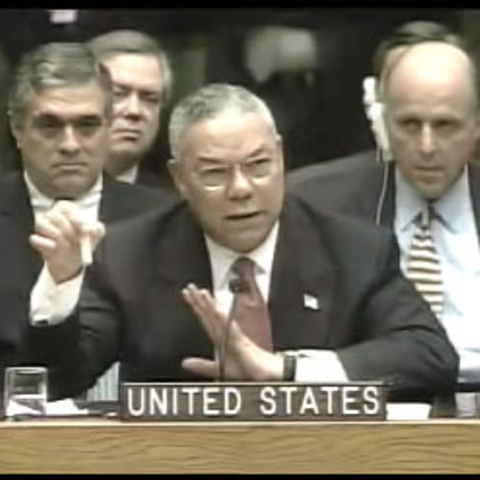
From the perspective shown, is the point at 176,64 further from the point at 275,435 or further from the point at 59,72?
the point at 275,435

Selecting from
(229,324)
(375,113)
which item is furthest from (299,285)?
(375,113)

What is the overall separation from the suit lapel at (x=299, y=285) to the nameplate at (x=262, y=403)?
143mm

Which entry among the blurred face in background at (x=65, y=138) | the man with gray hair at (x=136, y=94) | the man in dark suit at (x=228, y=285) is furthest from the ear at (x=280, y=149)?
the blurred face in background at (x=65, y=138)

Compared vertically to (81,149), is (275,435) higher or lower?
lower

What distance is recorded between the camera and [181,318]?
11.0 ft

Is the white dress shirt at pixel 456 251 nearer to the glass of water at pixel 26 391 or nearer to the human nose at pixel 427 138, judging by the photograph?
the human nose at pixel 427 138

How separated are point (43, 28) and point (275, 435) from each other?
903mm

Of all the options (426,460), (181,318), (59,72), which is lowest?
(426,460)

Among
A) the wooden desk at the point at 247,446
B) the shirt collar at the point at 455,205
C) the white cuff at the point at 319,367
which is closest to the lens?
the wooden desk at the point at 247,446

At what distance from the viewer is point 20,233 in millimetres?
3373

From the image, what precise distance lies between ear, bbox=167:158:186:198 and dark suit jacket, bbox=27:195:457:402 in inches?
1.2

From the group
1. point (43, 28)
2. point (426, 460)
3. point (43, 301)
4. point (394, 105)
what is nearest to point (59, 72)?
point (43, 28)

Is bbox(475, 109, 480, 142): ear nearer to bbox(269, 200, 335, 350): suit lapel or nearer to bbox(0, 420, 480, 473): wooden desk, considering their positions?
bbox(269, 200, 335, 350): suit lapel

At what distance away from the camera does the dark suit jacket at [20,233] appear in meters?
3.36
